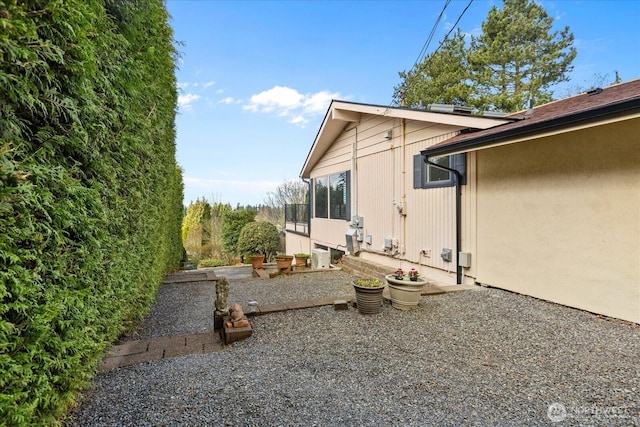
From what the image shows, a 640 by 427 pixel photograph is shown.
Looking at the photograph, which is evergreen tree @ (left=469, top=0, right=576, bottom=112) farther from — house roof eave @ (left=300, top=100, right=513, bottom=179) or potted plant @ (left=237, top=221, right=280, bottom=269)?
potted plant @ (left=237, top=221, right=280, bottom=269)

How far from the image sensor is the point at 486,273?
543cm

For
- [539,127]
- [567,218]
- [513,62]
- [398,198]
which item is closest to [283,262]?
[398,198]

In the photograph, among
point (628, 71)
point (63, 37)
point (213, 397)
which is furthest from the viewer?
point (628, 71)

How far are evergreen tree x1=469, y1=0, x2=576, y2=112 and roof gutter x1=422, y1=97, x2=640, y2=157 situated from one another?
1150 cm

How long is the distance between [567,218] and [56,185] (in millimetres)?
5321

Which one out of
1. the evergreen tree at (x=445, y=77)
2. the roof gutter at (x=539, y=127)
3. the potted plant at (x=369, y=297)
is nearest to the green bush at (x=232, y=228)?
the evergreen tree at (x=445, y=77)

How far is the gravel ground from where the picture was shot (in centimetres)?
216

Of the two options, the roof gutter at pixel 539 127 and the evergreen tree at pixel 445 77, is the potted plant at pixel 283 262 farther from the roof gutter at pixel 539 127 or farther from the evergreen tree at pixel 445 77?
the evergreen tree at pixel 445 77

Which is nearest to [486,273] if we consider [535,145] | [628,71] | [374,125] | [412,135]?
[535,145]

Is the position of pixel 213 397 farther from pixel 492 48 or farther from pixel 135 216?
pixel 492 48

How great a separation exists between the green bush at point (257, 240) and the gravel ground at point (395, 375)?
28.2 feet

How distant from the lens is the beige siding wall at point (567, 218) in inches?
A: 145

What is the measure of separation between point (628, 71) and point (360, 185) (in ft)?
46.0

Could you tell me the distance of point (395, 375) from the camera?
8.83ft
